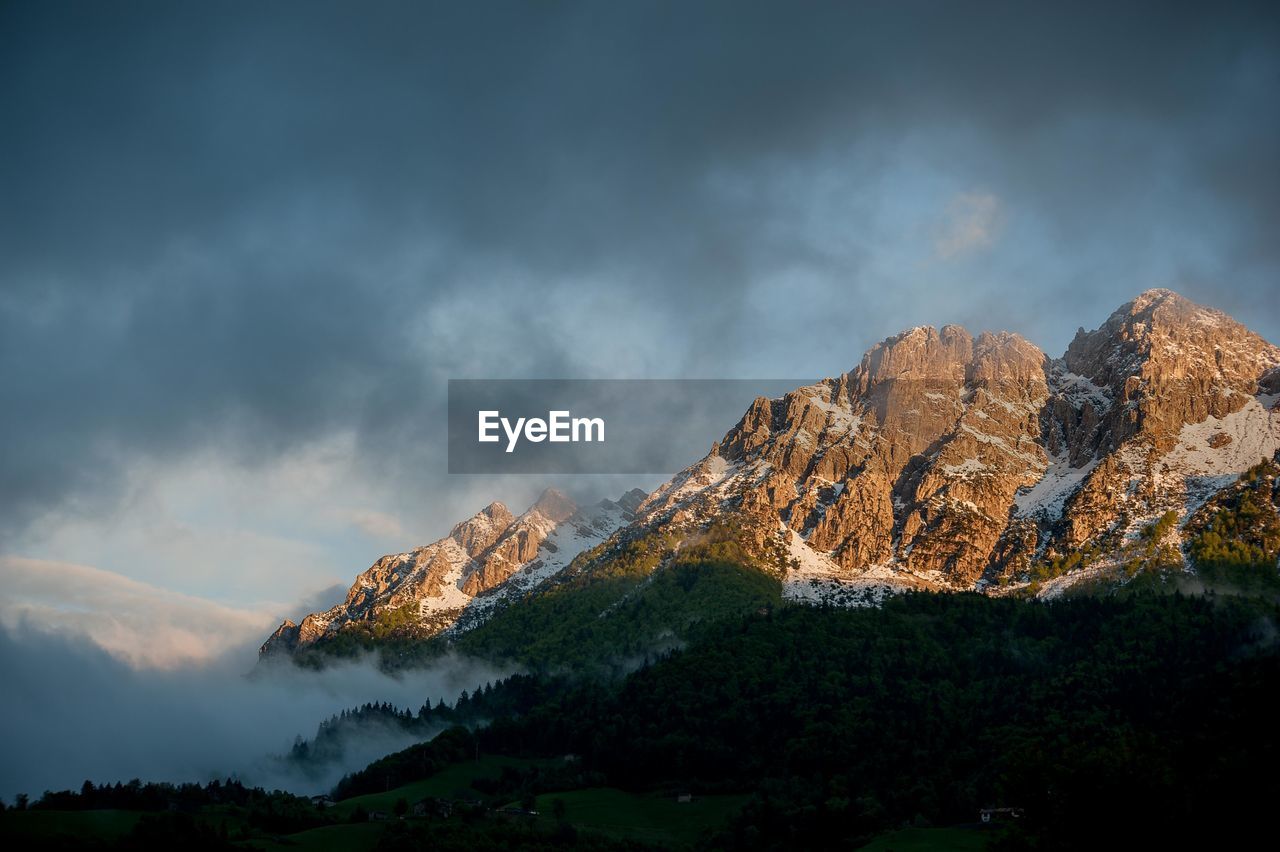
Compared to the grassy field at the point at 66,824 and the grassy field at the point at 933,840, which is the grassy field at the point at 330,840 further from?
the grassy field at the point at 933,840

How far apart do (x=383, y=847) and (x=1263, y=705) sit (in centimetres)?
12462

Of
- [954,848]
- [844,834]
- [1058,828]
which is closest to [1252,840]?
[1058,828]

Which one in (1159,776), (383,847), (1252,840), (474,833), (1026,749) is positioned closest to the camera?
(1252,840)

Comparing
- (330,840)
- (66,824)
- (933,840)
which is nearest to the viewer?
(66,824)

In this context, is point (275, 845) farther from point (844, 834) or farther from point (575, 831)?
point (844, 834)

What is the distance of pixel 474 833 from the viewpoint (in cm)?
18875

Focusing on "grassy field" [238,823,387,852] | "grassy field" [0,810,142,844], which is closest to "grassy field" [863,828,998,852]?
"grassy field" [238,823,387,852]

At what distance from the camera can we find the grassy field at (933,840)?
549ft

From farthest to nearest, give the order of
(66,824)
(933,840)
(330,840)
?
(330,840) < (933,840) < (66,824)

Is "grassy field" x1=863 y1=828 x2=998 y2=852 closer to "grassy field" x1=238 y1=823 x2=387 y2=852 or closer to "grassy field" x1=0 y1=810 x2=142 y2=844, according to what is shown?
"grassy field" x1=238 y1=823 x2=387 y2=852

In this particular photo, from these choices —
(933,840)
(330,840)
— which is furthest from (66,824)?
(933,840)

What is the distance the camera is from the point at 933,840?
17462 cm

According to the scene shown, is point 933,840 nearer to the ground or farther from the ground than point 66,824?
nearer to the ground

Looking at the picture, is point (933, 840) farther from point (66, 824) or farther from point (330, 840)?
point (66, 824)
